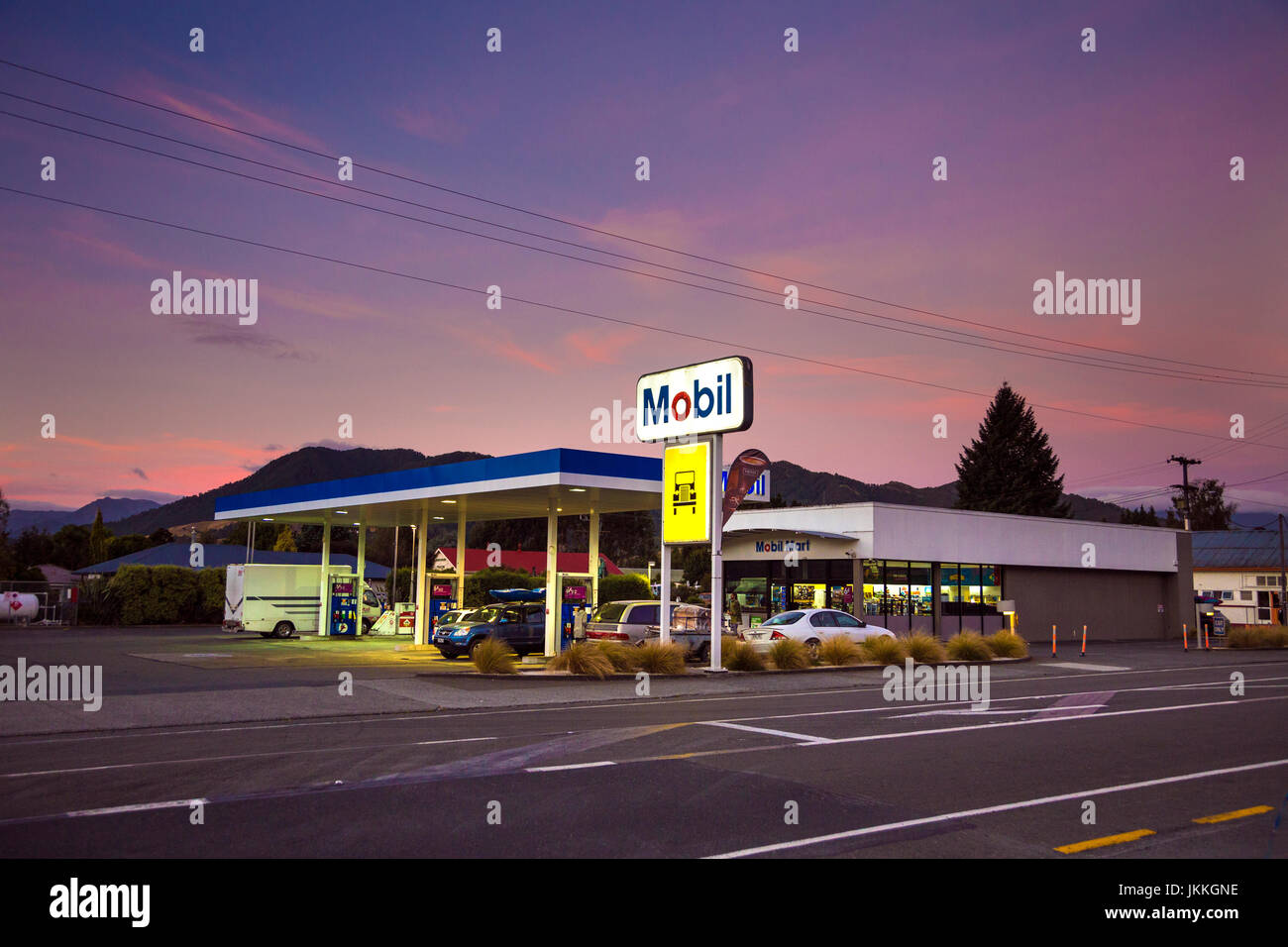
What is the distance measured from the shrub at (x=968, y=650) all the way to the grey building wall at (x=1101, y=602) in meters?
11.0

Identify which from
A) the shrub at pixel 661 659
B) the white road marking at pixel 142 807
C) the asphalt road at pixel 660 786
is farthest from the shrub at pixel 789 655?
the white road marking at pixel 142 807

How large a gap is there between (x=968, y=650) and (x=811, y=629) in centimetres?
453

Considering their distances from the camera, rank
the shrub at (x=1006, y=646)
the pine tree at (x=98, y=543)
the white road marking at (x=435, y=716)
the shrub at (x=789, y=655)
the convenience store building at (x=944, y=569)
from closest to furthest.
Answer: the white road marking at (x=435, y=716)
the shrub at (x=789, y=655)
the shrub at (x=1006, y=646)
the convenience store building at (x=944, y=569)
the pine tree at (x=98, y=543)

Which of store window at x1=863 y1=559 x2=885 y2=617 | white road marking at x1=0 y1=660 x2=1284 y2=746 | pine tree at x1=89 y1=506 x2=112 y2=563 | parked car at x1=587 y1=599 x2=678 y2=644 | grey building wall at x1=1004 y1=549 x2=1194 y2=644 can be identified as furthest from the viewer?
pine tree at x1=89 y1=506 x2=112 y2=563

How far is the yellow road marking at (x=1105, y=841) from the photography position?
7441mm

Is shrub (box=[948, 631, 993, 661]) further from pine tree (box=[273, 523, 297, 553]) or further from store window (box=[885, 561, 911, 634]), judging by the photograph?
pine tree (box=[273, 523, 297, 553])

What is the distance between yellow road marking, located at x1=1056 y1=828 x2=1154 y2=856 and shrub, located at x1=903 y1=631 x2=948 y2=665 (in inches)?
782

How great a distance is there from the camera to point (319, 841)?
736cm

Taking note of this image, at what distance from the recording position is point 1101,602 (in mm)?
46281

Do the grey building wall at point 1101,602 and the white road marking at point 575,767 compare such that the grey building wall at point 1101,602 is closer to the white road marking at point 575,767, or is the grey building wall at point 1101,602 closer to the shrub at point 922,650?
the shrub at point 922,650

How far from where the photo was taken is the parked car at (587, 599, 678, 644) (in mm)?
25703

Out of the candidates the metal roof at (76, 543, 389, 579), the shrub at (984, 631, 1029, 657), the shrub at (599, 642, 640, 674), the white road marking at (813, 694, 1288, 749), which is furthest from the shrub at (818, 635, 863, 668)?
the metal roof at (76, 543, 389, 579)
